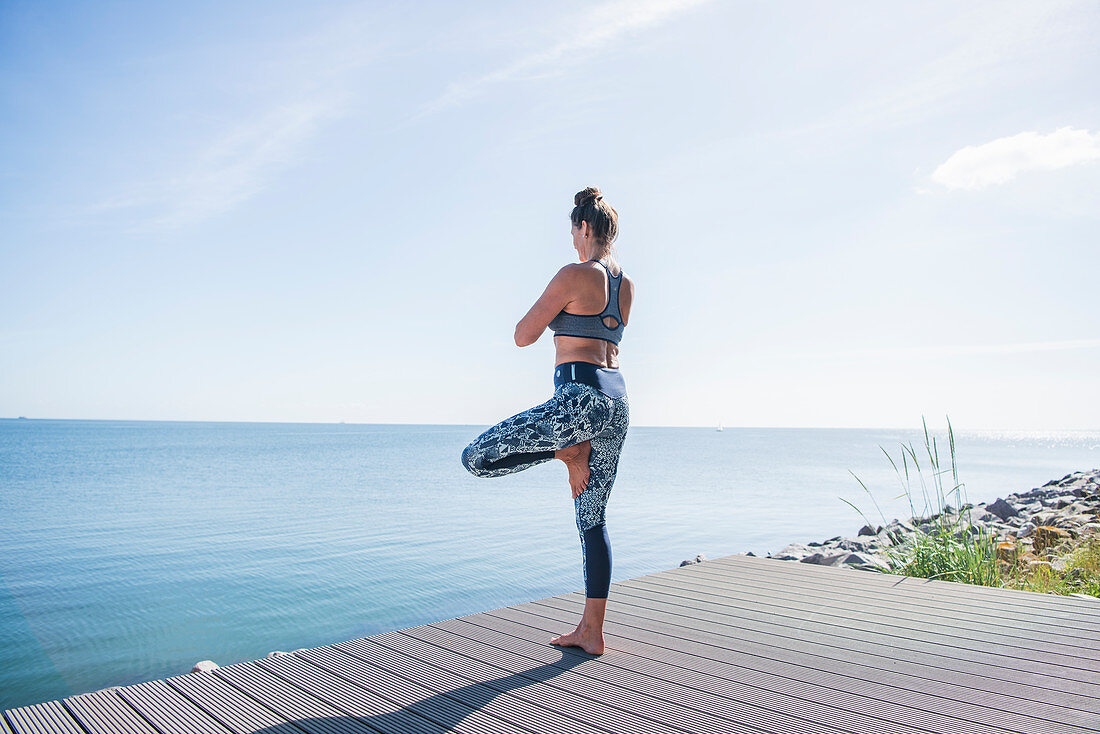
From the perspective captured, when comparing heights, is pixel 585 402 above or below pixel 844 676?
above

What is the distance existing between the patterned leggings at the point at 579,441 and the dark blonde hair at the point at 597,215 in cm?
63

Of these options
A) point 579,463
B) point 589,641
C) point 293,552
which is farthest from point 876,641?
point 293,552

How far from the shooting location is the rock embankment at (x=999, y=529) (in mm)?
5332

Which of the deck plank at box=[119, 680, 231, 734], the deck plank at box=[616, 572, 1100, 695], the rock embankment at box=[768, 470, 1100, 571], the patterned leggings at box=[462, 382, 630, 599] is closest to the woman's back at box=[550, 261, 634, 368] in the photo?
the patterned leggings at box=[462, 382, 630, 599]

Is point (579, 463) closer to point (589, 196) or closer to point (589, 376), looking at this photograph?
point (589, 376)

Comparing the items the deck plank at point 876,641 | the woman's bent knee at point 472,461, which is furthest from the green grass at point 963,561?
the woman's bent knee at point 472,461

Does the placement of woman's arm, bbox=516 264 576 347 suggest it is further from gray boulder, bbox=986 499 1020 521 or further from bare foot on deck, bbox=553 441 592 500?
gray boulder, bbox=986 499 1020 521

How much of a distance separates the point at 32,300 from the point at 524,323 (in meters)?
46.4

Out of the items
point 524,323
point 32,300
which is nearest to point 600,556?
point 524,323

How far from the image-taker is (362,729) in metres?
1.93

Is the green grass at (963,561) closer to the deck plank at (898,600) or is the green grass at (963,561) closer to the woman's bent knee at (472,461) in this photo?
the deck plank at (898,600)

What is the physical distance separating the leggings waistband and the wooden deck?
103 centimetres

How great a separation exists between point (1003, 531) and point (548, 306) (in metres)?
8.09

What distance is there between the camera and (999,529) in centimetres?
825
